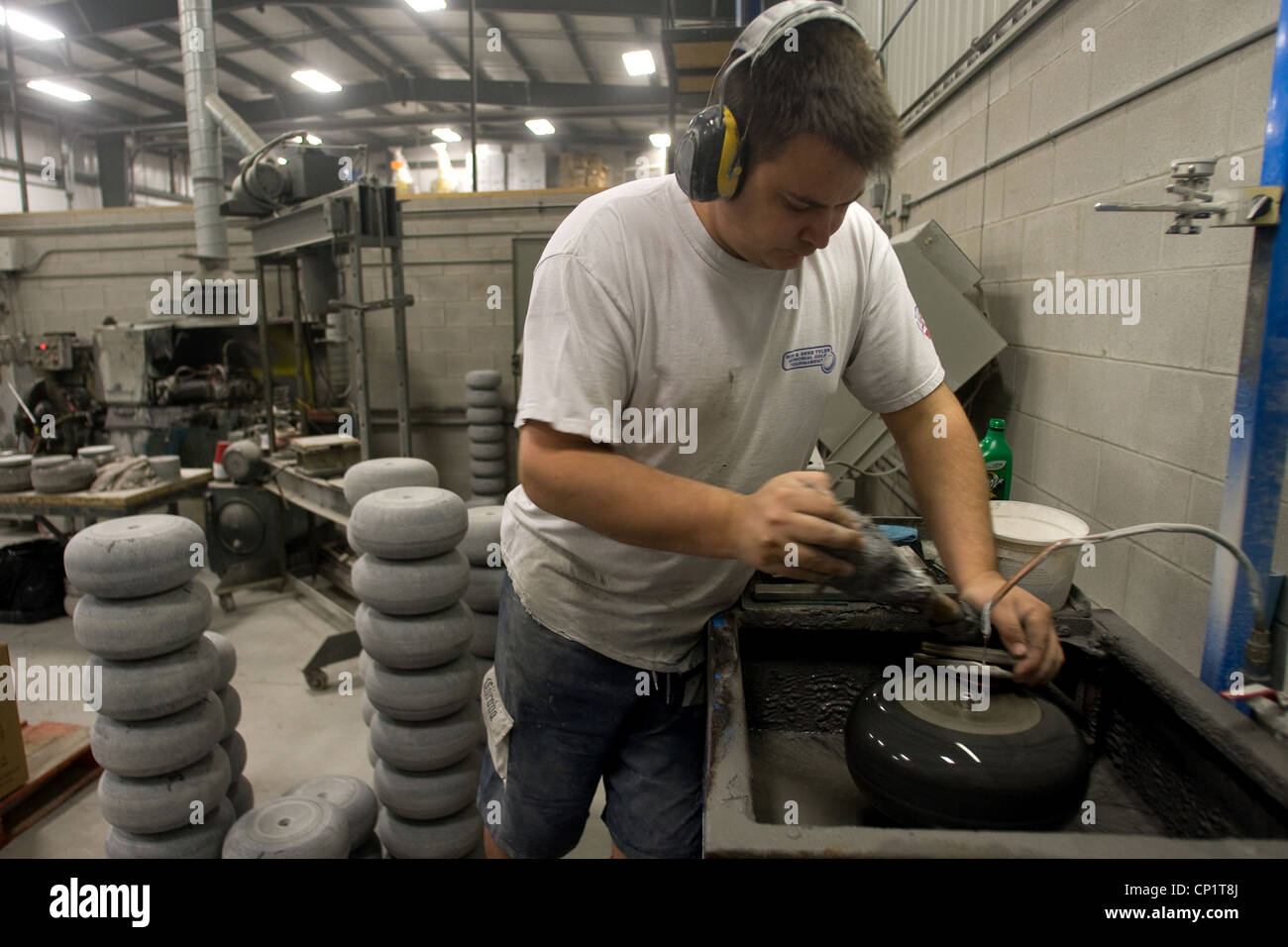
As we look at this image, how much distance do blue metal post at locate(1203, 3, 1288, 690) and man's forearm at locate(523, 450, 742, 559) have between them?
0.71 m

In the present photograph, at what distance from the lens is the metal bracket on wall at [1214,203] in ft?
3.06

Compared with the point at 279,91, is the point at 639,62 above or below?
below

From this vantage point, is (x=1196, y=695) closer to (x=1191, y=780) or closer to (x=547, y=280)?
(x=1191, y=780)

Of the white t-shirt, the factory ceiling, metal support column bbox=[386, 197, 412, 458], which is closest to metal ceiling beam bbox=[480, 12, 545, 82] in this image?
the factory ceiling

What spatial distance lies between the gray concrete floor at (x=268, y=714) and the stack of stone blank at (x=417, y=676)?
0.43 metres

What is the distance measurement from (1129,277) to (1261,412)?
25.3 inches

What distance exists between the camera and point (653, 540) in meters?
0.94

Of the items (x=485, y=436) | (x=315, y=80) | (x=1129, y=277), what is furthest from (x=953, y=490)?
(x=315, y=80)

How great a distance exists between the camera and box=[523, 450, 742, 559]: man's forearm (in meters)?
0.91

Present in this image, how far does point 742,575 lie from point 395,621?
1305mm

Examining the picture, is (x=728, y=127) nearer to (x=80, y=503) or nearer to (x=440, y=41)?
(x=80, y=503)

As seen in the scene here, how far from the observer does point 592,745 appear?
4.38ft

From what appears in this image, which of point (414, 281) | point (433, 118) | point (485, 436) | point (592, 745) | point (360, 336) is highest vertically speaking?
point (433, 118)

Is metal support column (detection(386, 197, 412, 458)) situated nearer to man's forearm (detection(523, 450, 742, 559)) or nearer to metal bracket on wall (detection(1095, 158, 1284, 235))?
man's forearm (detection(523, 450, 742, 559))
